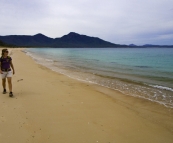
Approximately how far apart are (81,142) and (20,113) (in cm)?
224

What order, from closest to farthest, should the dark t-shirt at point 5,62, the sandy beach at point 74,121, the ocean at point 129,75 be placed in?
the sandy beach at point 74,121 → the dark t-shirt at point 5,62 → the ocean at point 129,75

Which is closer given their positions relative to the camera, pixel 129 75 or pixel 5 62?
pixel 5 62

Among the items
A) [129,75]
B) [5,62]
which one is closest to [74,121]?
[5,62]

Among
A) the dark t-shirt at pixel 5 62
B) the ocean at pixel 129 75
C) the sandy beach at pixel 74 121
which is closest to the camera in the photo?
the sandy beach at pixel 74 121

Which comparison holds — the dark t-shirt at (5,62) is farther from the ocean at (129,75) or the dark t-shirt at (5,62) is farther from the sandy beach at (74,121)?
the ocean at (129,75)

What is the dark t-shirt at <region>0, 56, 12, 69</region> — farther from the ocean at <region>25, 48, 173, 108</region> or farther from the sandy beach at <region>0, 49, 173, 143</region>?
the ocean at <region>25, 48, 173, 108</region>

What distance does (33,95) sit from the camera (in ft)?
22.5

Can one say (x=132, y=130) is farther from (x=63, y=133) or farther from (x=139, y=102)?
(x=139, y=102)

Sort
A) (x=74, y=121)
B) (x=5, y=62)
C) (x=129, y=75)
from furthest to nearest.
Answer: (x=129, y=75) → (x=5, y=62) → (x=74, y=121)

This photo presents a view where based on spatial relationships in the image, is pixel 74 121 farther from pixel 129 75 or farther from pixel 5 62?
pixel 129 75

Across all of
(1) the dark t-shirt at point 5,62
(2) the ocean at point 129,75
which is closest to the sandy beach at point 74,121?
(1) the dark t-shirt at point 5,62

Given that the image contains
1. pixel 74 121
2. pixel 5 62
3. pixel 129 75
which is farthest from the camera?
pixel 129 75

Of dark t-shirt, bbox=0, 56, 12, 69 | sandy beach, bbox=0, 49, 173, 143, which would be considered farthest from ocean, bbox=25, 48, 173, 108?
dark t-shirt, bbox=0, 56, 12, 69

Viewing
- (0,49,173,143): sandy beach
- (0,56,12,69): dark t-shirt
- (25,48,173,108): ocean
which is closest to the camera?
(0,49,173,143): sandy beach
